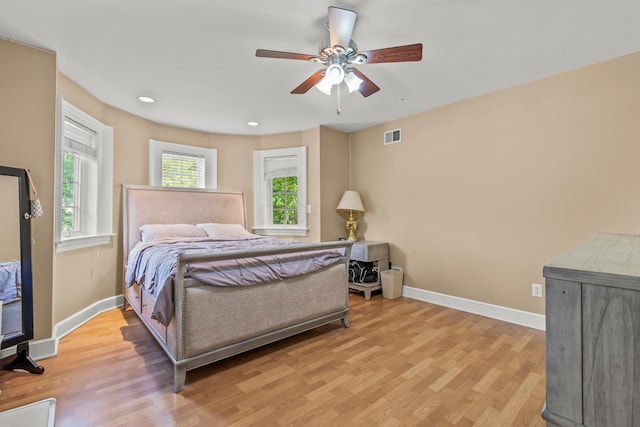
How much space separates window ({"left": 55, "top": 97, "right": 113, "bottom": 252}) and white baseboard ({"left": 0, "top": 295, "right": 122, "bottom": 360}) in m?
0.68

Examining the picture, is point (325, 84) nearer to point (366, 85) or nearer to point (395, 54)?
point (366, 85)

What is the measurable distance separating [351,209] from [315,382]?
2.68 m

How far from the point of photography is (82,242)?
10.0ft

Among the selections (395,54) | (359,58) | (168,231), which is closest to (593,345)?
(395,54)

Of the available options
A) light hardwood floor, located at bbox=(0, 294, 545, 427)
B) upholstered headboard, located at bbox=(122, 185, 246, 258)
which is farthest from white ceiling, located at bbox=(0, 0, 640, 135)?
light hardwood floor, located at bbox=(0, 294, 545, 427)

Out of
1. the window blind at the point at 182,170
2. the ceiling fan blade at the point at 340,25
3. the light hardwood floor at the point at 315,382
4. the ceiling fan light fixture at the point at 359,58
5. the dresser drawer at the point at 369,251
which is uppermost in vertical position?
the ceiling fan blade at the point at 340,25

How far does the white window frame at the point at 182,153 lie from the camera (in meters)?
4.02

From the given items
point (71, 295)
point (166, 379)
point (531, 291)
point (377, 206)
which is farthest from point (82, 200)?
point (531, 291)

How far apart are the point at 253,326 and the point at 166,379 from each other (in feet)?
2.16

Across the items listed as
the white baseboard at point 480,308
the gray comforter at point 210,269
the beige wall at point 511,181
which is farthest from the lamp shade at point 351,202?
the gray comforter at point 210,269

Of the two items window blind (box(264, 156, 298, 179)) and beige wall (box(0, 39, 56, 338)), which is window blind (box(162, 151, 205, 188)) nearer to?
window blind (box(264, 156, 298, 179))

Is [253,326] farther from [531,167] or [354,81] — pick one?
[531,167]

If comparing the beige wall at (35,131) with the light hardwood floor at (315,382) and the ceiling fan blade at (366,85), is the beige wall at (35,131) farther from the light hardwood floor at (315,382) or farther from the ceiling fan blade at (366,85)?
the ceiling fan blade at (366,85)

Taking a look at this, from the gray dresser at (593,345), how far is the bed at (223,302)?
183cm
